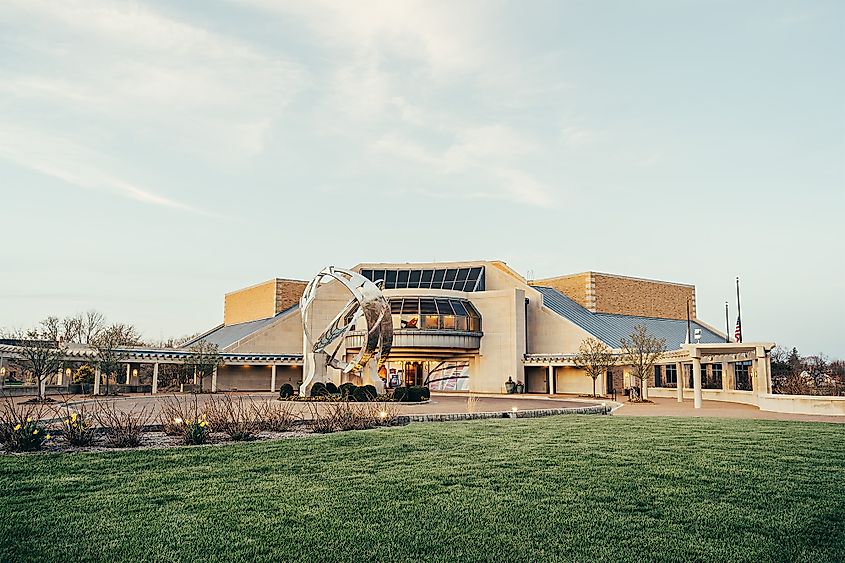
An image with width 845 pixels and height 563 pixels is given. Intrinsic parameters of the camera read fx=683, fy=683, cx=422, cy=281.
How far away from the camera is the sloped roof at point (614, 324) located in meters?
51.0

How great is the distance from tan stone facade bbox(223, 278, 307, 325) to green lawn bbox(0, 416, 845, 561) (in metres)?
48.4

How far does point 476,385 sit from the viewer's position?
5047 centimetres

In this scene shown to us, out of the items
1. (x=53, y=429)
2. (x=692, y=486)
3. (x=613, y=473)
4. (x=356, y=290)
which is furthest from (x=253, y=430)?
(x=356, y=290)

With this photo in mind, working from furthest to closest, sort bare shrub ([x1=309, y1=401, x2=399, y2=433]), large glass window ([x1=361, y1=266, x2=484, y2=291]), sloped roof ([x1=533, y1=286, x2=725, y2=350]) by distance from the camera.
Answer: large glass window ([x1=361, y1=266, x2=484, y2=291])
sloped roof ([x1=533, y1=286, x2=725, y2=350])
bare shrub ([x1=309, y1=401, x2=399, y2=433])

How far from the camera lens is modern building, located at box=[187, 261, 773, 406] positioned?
4862cm

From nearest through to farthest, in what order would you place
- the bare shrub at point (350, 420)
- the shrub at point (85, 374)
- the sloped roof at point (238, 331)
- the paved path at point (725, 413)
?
the bare shrub at point (350, 420) → the paved path at point (725, 413) → the shrub at point (85, 374) → the sloped roof at point (238, 331)

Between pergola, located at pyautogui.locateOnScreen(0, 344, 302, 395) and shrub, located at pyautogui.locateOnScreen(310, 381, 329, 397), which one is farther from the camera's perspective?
pergola, located at pyautogui.locateOnScreen(0, 344, 302, 395)

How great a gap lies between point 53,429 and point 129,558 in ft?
33.7

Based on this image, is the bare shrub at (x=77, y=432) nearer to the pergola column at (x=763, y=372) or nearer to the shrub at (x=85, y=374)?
the pergola column at (x=763, y=372)

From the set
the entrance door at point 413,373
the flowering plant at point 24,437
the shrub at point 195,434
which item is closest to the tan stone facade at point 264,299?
the entrance door at point 413,373

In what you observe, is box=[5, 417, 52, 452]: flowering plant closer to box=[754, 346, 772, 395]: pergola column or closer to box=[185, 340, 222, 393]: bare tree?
box=[754, 346, 772, 395]: pergola column

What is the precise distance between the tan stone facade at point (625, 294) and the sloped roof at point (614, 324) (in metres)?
0.56

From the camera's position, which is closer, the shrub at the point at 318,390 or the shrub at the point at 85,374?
the shrub at the point at 318,390

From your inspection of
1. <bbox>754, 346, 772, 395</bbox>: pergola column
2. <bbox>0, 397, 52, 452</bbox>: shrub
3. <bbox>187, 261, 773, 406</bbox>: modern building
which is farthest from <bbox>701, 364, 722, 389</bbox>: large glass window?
<bbox>0, 397, 52, 452</bbox>: shrub
